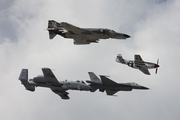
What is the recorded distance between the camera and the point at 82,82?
100938mm

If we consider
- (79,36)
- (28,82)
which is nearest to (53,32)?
(79,36)

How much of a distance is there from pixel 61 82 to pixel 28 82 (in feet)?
40.7

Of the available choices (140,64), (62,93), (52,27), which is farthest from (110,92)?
(52,27)

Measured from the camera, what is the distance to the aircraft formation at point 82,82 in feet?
285

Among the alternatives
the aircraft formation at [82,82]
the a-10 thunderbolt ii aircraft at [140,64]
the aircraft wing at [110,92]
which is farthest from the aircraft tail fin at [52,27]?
the a-10 thunderbolt ii aircraft at [140,64]

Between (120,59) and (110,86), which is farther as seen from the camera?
(120,59)

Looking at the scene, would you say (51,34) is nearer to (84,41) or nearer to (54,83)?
(84,41)

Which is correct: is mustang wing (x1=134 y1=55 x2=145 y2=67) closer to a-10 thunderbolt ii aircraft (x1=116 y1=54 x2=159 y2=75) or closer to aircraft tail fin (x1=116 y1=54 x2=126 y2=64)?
a-10 thunderbolt ii aircraft (x1=116 y1=54 x2=159 y2=75)

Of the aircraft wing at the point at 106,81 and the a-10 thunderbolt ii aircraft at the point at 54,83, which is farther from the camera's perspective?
the aircraft wing at the point at 106,81

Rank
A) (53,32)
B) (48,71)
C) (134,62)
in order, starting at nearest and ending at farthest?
(53,32) < (48,71) < (134,62)

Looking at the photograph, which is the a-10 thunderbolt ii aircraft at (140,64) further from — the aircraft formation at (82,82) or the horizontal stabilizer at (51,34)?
the horizontal stabilizer at (51,34)

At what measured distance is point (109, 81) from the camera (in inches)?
3935

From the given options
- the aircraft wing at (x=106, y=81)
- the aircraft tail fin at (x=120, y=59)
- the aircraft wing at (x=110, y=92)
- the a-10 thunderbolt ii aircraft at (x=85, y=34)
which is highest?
the a-10 thunderbolt ii aircraft at (x=85, y=34)

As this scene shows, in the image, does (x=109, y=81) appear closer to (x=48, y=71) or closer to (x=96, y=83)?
(x=96, y=83)
